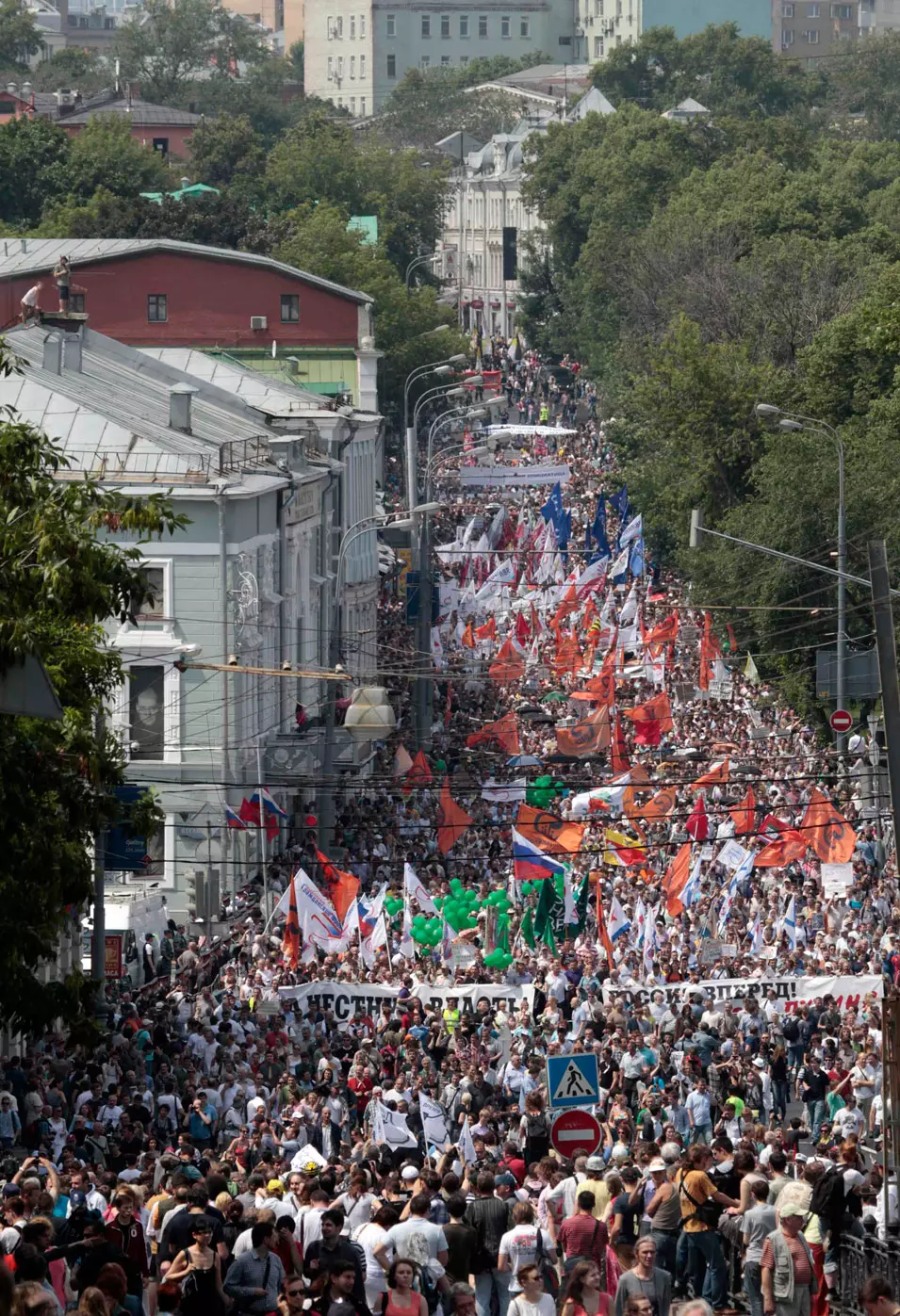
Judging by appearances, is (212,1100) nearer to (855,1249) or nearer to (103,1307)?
(855,1249)

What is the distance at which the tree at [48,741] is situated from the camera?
18.6 metres

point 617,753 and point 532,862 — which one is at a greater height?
point 617,753

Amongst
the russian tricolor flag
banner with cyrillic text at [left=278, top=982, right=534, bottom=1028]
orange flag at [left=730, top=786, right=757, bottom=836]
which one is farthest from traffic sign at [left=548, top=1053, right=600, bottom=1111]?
orange flag at [left=730, top=786, right=757, bottom=836]

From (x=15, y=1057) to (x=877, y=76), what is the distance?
163 meters

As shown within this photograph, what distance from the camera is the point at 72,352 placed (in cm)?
4584

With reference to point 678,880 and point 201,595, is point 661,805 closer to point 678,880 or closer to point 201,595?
point 678,880

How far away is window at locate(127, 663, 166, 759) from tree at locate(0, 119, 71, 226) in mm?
70529

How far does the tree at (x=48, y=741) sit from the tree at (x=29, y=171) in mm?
90595

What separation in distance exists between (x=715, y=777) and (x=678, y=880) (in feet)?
17.5

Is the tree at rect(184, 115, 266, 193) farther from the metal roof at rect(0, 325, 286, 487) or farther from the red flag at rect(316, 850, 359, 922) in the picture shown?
the red flag at rect(316, 850, 359, 922)

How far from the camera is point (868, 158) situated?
123 m

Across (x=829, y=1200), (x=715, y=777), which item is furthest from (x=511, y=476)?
(x=829, y=1200)

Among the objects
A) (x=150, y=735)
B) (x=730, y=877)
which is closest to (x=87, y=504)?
(x=730, y=877)

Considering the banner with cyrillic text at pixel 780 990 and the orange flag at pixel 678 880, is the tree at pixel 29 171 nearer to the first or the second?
the orange flag at pixel 678 880
